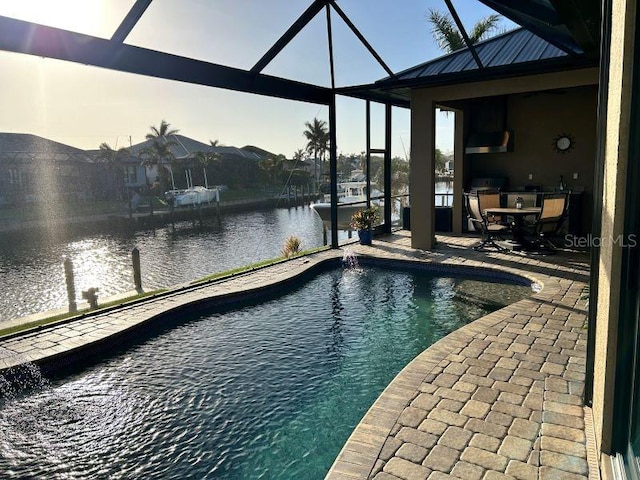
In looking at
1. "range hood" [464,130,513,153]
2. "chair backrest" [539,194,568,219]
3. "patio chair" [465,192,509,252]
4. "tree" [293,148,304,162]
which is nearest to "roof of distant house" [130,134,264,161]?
"tree" [293,148,304,162]

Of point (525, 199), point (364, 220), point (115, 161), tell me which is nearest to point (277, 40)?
point (364, 220)

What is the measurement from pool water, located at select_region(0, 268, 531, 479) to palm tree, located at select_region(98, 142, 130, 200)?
36678 mm

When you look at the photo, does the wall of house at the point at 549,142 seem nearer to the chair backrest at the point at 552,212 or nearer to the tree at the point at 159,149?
the chair backrest at the point at 552,212

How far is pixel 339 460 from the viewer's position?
2.50 metres

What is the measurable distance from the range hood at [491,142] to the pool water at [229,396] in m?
5.09

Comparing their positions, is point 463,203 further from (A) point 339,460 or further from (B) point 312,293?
(A) point 339,460

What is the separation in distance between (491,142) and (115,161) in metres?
35.8

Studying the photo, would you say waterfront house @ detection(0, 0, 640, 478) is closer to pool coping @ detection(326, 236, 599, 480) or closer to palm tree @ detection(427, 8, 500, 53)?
pool coping @ detection(326, 236, 599, 480)

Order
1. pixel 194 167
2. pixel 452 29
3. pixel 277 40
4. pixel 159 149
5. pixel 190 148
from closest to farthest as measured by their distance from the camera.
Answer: pixel 277 40, pixel 452 29, pixel 159 149, pixel 194 167, pixel 190 148

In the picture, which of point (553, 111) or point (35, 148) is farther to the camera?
point (35, 148)

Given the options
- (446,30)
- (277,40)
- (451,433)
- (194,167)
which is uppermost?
(446,30)

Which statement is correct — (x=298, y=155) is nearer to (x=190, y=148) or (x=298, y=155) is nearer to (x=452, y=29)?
(x=190, y=148)

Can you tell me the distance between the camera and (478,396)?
3.15 m

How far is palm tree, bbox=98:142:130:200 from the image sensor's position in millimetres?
38281
